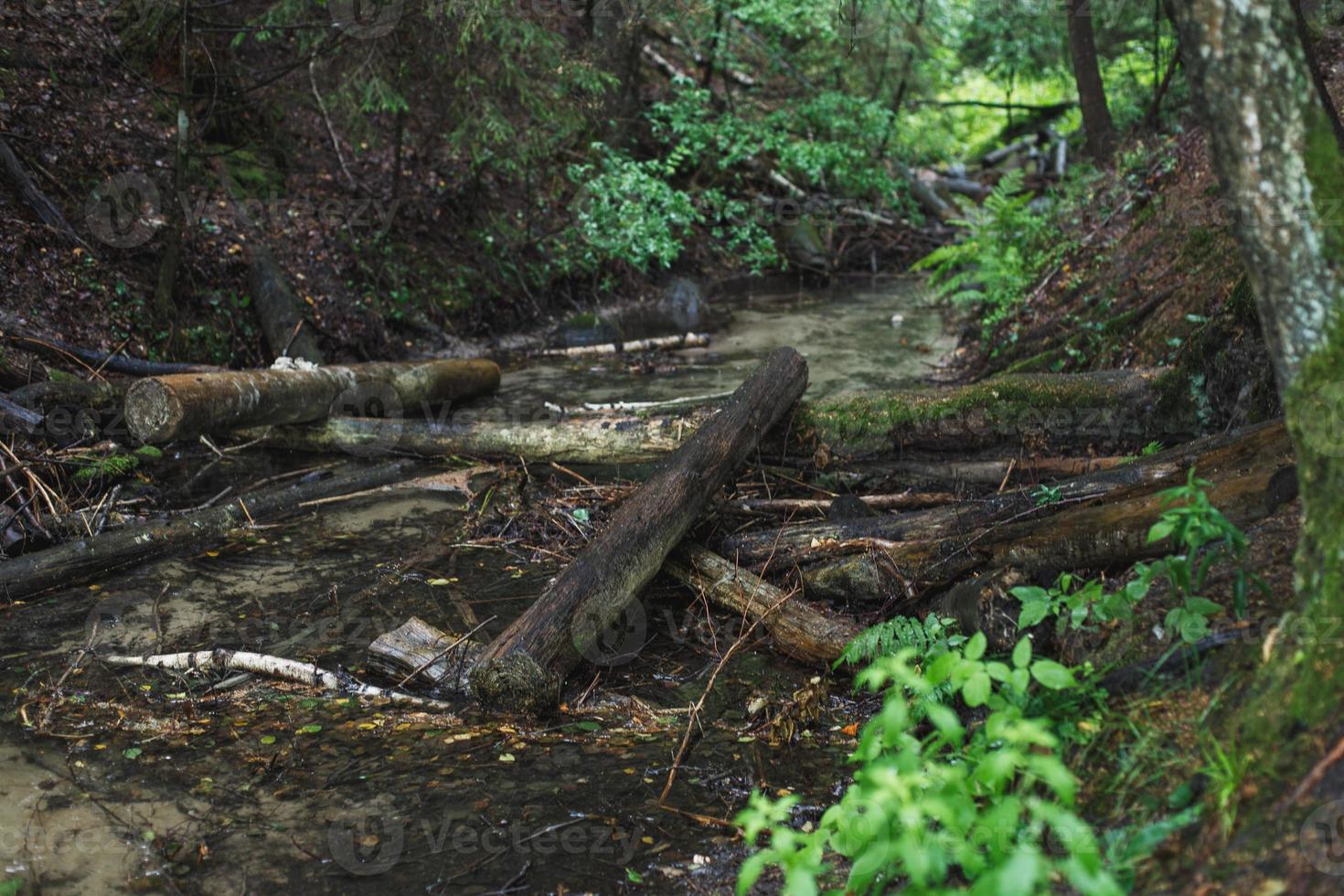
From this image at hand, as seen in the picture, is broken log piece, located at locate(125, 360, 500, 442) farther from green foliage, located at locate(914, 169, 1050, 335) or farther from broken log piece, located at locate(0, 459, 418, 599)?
green foliage, located at locate(914, 169, 1050, 335)

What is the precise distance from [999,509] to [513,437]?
12.6 feet

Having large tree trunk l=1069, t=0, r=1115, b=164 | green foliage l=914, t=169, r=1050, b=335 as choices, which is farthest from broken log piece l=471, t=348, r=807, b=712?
large tree trunk l=1069, t=0, r=1115, b=164

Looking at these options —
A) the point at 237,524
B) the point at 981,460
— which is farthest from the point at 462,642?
the point at 981,460

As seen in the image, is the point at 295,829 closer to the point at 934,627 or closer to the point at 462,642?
the point at 462,642

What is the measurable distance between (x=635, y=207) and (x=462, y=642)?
8.57 metres

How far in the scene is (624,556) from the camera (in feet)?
16.8

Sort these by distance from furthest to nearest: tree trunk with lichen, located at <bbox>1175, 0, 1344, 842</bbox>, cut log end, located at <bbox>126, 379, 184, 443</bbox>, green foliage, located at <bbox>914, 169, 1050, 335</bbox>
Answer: green foliage, located at <bbox>914, 169, 1050, 335</bbox>, cut log end, located at <bbox>126, 379, 184, 443</bbox>, tree trunk with lichen, located at <bbox>1175, 0, 1344, 842</bbox>

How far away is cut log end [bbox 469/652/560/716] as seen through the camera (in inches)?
174

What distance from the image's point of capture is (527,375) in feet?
35.2

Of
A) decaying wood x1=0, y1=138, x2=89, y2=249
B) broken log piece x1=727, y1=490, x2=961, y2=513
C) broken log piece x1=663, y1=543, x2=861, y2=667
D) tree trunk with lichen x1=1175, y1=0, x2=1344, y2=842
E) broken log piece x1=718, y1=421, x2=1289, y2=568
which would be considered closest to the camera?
tree trunk with lichen x1=1175, y1=0, x2=1344, y2=842

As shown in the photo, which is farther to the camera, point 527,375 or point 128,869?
point 527,375

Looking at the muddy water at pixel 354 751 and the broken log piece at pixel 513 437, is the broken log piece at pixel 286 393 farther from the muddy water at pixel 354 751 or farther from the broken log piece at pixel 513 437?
the muddy water at pixel 354 751

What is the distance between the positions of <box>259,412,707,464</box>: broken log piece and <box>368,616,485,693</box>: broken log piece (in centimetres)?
251

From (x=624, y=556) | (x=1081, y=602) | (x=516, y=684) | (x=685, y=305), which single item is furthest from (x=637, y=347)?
(x=1081, y=602)
